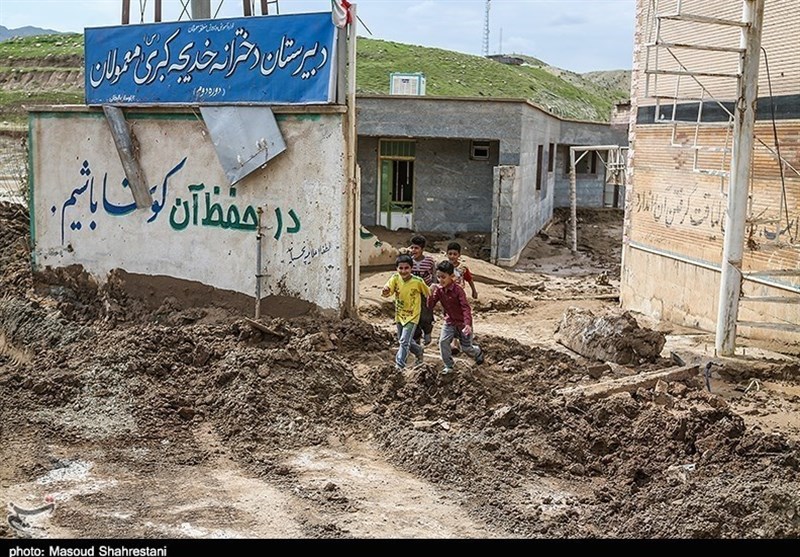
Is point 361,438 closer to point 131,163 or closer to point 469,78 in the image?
point 131,163

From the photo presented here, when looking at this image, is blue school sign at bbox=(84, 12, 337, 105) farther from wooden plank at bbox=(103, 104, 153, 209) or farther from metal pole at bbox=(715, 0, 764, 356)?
metal pole at bbox=(715, 0, 764, 356)

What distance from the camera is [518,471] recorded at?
6816 mm

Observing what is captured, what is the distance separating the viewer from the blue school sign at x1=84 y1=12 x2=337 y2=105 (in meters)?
10.6

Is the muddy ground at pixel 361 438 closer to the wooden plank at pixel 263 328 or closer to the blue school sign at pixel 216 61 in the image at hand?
the wooden plank at pixel 263 328

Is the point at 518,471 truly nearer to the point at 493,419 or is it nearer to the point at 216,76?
the point at 493,419

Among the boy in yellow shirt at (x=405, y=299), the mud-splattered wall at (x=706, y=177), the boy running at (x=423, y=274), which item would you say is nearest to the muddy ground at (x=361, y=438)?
the boy in yellow shirt at (x=405, y=299)

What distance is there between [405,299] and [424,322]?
890 mm

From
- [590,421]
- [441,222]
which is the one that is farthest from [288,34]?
[441,222]

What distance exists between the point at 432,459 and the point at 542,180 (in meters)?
20.4

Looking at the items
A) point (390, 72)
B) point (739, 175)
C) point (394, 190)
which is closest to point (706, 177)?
point (739, 175)

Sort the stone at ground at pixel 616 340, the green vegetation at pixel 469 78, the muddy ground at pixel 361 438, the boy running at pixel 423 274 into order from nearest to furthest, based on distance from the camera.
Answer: the muddy ground at pixel 361 438
the boy running at pixel 423 274
the stone at ground at pixel 616 340
the green vegetation at pixel 469 78

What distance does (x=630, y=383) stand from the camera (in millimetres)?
8781

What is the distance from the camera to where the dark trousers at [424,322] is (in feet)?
32.2

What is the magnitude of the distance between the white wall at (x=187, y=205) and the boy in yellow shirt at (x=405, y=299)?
4.90 ft
